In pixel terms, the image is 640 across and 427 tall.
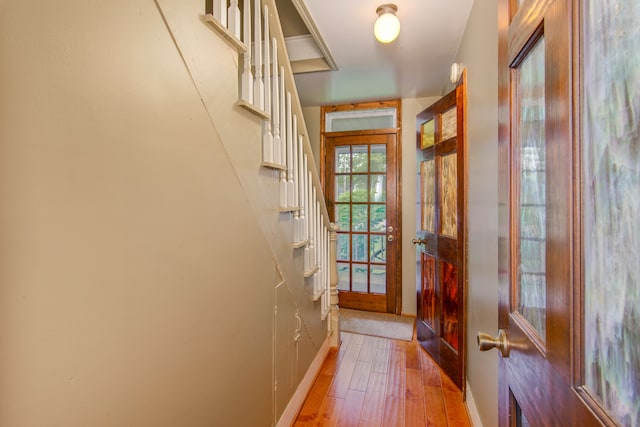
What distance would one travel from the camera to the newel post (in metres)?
2.51

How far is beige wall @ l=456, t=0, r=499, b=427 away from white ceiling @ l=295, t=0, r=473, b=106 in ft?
0.71

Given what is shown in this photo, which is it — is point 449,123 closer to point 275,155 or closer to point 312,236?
point 312,236

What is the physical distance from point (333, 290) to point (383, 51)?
195cm

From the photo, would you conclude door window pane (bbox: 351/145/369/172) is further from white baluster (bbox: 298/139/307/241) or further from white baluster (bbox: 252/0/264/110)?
white baluster (bbox: 252/0/264/110)

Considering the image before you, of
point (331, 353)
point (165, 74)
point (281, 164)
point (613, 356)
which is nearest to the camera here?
point (613, 356)

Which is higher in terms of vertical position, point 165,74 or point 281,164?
point 165,74

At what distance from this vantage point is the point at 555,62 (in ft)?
1.78

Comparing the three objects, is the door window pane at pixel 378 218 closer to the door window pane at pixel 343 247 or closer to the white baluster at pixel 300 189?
the door window pane at pixel 343 247

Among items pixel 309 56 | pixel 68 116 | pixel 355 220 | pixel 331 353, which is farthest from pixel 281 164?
pixel 355 220

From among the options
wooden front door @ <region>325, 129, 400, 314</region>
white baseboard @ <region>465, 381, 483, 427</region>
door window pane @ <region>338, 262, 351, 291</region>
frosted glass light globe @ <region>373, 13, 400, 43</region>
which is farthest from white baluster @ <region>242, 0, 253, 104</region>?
door window pane @ <region>338, 262, 351, 291</region>

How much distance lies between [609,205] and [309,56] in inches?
102

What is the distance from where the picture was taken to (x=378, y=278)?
363 centimetres

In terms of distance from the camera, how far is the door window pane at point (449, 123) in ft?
7.20

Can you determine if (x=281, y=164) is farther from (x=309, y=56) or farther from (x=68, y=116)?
(x=309, y=56)
